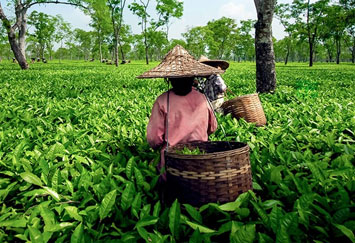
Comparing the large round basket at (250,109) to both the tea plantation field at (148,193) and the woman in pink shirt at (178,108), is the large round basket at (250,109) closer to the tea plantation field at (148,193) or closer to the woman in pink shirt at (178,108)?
the tea plantation field at (148,193)

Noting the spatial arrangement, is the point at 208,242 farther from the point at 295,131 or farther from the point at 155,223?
the point at 295,131

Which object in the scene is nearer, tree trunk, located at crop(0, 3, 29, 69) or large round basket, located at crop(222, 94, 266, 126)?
large round basket, located at crop(222, 94, 266, 126)

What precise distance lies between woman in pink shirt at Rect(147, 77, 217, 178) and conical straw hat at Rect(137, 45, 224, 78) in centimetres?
12

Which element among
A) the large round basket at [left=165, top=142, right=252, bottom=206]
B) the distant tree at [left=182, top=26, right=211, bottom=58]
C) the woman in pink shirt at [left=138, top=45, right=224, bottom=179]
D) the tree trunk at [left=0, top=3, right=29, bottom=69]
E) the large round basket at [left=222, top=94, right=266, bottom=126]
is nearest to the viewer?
the large round basket at [left=165, top=142, right=252, bottom=206]

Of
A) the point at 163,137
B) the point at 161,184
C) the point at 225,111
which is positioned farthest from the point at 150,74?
the point at 225,111

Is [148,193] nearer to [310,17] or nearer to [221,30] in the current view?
[310,17]

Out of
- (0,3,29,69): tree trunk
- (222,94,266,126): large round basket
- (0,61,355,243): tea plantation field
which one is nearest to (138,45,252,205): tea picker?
(0,61,355,243): tea plantation field

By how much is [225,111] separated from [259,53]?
10.1 ft

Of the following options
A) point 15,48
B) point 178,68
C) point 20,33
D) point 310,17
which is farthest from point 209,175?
point 310,17

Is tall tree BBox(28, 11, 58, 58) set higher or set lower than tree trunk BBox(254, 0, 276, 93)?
higher

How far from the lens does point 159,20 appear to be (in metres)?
44.9

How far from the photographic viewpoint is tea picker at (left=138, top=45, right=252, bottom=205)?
1946 millimetres

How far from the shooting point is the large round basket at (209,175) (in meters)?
1.92

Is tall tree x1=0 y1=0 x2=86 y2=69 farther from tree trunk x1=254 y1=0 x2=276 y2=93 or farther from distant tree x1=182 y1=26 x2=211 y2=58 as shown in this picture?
distant tree x1=182 y1=26 x2=211 y2=58
